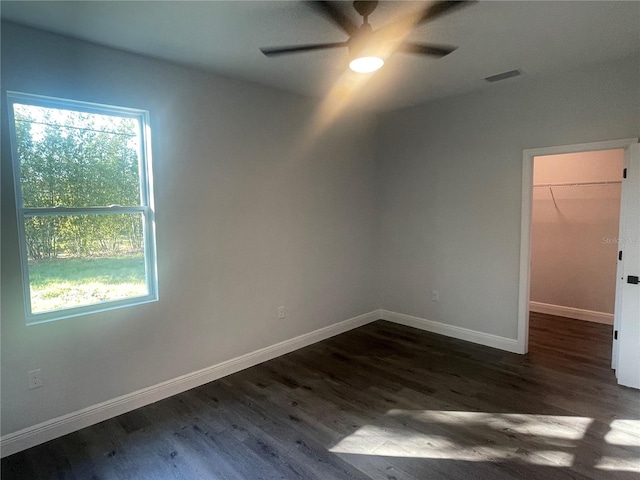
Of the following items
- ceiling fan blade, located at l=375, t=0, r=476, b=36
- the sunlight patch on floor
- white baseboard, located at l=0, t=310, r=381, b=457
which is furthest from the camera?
white baseboard, located at l=0, t=310, r=381, b=457

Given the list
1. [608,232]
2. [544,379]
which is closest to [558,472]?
[544,379]

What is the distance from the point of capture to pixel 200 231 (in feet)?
10.3

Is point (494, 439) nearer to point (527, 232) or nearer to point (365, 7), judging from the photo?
point (527, 232)

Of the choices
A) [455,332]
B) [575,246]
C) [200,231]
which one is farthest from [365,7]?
[575,246]

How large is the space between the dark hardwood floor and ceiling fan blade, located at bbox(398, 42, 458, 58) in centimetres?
249

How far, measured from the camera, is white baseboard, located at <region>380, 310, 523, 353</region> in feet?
12.6

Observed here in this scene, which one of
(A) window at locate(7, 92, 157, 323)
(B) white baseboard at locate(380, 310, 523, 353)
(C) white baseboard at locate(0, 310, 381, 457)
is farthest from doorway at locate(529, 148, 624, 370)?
(A) window at locate(7, 92, 157, 323)

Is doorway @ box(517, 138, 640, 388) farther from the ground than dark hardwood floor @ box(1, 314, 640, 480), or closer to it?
farther from the ground

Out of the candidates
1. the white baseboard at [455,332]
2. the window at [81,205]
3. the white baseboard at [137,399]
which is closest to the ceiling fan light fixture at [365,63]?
the window at [81,205]

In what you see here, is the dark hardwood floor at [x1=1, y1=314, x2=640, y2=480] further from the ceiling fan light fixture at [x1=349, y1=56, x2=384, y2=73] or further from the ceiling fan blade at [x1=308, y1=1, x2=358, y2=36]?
the ceiling fan blade at [x1=308, y1=1, x2=358, y2=36]

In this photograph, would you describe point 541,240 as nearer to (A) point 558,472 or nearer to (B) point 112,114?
(A) point 558,472

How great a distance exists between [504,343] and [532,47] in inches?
111

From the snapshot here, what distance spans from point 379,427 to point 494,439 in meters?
0.75

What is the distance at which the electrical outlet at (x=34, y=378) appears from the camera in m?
2.35
